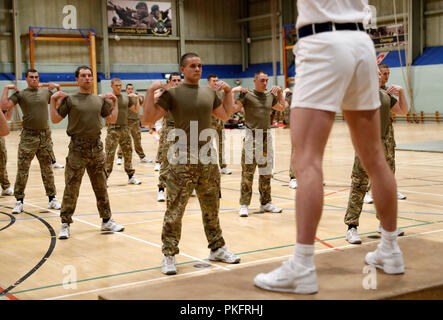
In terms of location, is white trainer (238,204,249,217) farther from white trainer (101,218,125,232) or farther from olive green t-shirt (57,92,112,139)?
olive green t-shirt (57,92,112,139)

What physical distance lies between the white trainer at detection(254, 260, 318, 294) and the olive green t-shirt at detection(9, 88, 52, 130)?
6855 millimetres

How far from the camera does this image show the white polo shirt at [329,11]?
116 inches

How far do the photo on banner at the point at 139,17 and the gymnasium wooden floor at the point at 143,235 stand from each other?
21248mm

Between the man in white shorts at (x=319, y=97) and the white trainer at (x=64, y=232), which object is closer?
the man in white shorts at (x=319, y=97)

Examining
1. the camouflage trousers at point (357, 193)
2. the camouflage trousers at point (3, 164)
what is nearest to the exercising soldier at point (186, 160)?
the camouflage trousers at point (357, 193)

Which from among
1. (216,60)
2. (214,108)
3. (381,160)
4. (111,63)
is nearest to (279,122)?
(216,60)

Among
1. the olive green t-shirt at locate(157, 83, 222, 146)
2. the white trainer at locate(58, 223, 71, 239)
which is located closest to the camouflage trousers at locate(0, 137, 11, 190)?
the white trainer at locate(58, 223, 71, 239)

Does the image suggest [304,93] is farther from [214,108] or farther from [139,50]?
[139,50]

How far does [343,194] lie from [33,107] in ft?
17.6

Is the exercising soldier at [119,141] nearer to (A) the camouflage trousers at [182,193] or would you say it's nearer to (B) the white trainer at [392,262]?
(A) the camouflage trousers at [182,193]

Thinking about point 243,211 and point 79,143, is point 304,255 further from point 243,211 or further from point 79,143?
point 243,211

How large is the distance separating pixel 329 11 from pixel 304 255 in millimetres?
1280

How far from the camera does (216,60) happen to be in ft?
118
